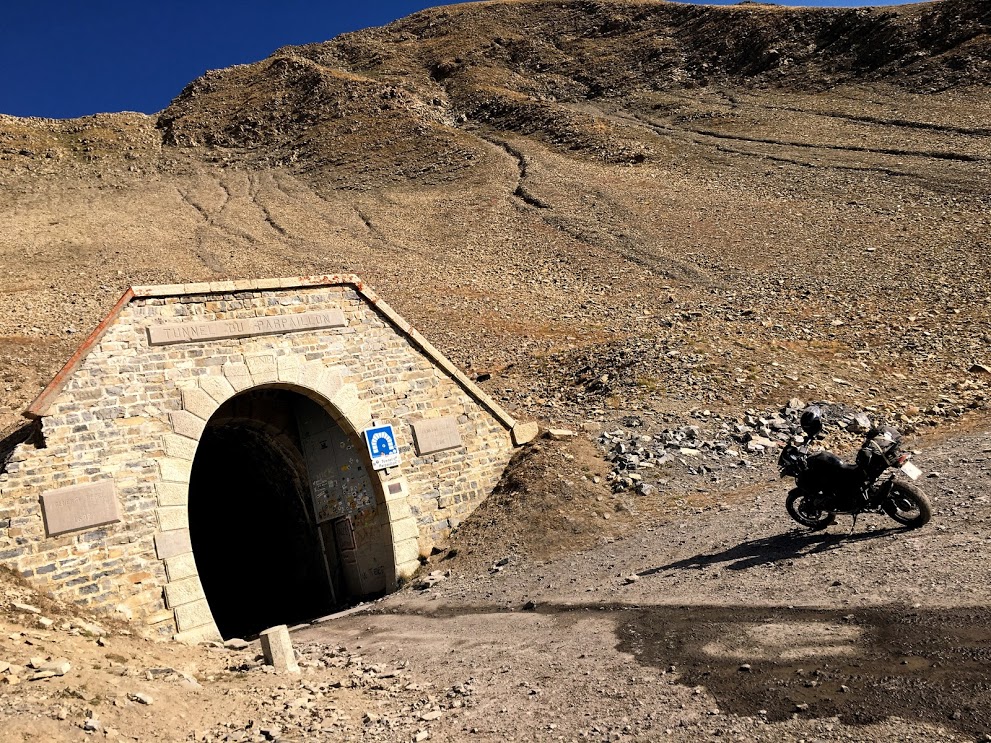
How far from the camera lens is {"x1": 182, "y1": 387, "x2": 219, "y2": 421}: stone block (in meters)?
11.8

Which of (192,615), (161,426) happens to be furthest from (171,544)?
(161,426)

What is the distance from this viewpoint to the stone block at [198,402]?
11781 mm

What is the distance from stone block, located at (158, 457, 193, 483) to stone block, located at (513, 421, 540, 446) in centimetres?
575

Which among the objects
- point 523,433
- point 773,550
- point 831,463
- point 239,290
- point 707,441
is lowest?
point 773,550

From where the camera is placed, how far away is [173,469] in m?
11.4

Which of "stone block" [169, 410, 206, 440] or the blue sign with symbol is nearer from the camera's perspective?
"stone block" [169, 410, 206, 440]

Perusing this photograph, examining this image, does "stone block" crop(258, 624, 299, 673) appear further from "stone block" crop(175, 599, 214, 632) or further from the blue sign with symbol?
the blue sign with symbol

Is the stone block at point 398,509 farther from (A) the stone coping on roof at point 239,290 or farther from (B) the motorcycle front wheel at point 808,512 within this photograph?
(B) the motorcycle front wheel at point 808,512

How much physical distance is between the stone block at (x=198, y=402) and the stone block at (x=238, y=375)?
416 mm

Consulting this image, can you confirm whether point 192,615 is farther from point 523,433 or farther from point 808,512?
point 808,512

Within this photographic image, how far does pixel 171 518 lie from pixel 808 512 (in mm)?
8422

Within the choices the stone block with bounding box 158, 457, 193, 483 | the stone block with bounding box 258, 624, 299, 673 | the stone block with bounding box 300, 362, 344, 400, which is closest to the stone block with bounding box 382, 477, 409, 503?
the stone block with bounding box 300, 362, 344, 400

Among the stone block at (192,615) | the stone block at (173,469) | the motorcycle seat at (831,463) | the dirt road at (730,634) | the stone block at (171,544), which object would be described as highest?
the stone block at (173,469)

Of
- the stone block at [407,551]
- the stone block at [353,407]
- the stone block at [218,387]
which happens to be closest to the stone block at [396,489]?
the stone block at [407,551]
